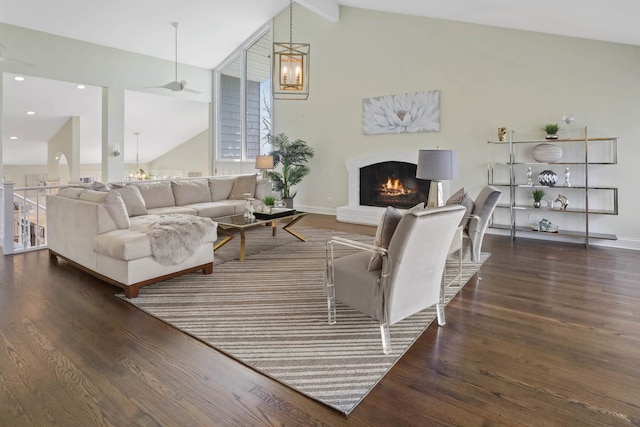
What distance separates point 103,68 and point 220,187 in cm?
359

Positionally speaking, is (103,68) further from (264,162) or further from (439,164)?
(439,164)

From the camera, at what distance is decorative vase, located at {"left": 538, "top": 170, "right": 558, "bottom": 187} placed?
5406mm

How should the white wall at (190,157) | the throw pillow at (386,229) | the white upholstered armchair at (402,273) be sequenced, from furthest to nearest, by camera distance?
the white wall at (190,157), the throw pillow at (386,229), the white upholstered armchair at (402,273)

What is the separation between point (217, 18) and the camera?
7.66 metres

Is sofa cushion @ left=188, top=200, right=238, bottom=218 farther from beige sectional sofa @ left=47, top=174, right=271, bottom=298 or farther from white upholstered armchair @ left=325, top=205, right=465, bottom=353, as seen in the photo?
white upholstered armchair @ left=325, top=205, right=465, bottom=353

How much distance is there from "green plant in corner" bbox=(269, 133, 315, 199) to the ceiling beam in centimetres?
243

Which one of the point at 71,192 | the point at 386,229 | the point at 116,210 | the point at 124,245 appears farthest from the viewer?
the point at 71,192

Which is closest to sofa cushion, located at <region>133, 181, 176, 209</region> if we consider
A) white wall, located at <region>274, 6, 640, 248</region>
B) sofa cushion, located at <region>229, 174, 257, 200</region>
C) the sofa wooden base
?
sofa cushion, located at <region>229, 174, 257, 200</region>

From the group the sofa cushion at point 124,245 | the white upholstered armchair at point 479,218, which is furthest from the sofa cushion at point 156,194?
the white upholstered armchair at point 479,218

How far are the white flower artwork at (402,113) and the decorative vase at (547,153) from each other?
5.29ft

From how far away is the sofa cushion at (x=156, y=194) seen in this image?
5.53 metres

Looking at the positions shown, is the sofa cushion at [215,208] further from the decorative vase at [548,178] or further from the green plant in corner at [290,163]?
the decorative vase at [548,178]

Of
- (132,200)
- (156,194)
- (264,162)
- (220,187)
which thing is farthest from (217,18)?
(132,200)

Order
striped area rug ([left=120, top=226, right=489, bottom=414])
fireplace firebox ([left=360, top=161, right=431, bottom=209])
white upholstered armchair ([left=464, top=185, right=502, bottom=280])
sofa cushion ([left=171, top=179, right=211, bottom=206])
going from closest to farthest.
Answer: striped area rug ([left=120, top=226, right=489, bottom=414]), white upholstered armchair ([left=464, top=185, right=502, bottom=280]), sofa cushion ([left=171, top=179, right=211, bottom=206]), fireplace firebox ([left=360, top=161, right=431, bottom=209])
